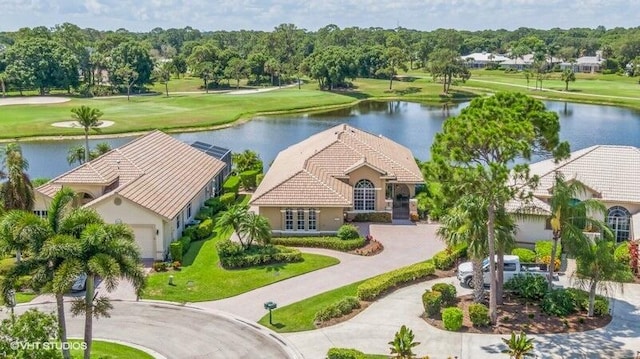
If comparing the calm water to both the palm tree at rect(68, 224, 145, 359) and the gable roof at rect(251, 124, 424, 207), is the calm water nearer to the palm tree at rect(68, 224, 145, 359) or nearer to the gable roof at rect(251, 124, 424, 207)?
the gable roof at rect(251, 124, 424, 207)

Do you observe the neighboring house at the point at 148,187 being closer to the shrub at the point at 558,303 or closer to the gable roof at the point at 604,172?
the shrub at the point at 558,303

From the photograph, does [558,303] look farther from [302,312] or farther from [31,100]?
[31,100]

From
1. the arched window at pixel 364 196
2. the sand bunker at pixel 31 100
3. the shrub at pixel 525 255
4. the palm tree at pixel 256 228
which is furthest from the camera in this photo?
the sand bunker at pixel 31 100

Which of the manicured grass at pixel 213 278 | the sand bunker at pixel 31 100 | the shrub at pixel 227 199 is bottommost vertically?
the manicured grass at pixel 213 278

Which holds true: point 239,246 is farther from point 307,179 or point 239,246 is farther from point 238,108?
point 238,108

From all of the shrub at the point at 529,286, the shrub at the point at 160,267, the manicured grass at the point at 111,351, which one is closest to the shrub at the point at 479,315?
the shrub at the point at 529,286

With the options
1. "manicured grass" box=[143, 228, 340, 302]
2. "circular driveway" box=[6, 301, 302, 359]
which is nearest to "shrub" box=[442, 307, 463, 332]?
"circular driveway" box=[6, 301, 302, 359]

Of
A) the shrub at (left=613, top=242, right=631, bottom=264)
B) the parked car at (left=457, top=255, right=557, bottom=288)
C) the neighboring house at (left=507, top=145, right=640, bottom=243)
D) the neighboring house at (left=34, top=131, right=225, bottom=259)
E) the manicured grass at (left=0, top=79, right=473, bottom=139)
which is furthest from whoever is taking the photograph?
the manicured grass at (left=0, top=79, right=473, bottom=139)

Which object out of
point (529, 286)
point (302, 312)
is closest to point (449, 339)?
point (529, 286)
